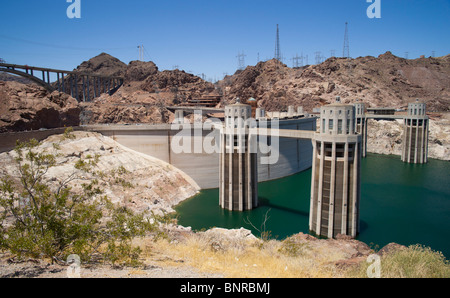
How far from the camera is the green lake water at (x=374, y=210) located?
25828 mm

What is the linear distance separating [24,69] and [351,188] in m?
64.0

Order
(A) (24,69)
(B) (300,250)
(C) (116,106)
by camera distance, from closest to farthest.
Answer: (B) (300,250)
(A) (24,69)
(C) (116,106)

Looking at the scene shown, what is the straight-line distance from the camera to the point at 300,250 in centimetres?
1681

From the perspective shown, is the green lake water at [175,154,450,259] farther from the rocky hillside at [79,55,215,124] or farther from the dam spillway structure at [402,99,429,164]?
the rocky hillside at [79,55,215,124]

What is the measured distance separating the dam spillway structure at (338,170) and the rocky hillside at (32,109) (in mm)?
31580

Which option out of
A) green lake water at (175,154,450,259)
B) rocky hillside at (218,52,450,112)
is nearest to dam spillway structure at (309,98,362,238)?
green lake water at (175,154,450,259)

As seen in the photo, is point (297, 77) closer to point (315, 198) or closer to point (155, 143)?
point (155, 143)

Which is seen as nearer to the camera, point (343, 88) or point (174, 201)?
point (174, 201)

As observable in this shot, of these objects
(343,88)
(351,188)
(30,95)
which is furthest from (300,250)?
(343,88)

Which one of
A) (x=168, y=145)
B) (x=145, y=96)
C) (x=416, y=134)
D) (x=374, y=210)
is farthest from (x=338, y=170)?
(x=145, y=96)

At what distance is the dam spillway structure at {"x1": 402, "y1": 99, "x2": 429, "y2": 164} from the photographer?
2122 inches

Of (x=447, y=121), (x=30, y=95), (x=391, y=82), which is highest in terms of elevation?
(x=391, y=82)

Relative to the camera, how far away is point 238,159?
3183 cm

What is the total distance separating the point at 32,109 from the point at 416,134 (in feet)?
195
